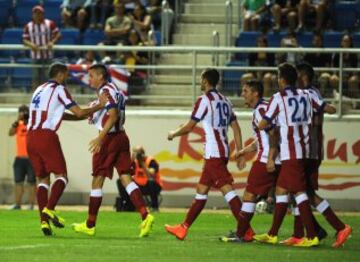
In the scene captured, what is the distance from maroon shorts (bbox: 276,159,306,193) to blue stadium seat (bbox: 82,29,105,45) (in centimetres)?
1287

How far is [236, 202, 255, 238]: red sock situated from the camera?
17047 millimetres

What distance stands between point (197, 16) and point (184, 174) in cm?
524

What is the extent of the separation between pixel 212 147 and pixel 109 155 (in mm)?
1372

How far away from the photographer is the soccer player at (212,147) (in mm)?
17484

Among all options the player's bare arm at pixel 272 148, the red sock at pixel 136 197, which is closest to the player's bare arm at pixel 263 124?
the player's bare arm at pixel 272 148

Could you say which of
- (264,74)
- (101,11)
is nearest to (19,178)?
(264,74)

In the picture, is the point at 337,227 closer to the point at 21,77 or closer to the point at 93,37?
the point at 21,77

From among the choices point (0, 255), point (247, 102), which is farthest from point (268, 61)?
point (0, 255)

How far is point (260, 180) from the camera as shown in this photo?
1708cm

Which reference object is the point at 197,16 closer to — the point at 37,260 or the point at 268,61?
the point at 268,61

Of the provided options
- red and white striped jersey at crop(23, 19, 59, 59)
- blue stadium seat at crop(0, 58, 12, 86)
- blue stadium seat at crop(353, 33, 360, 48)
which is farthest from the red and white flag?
blue stadium seat at crop(353, 33, 360, 48)

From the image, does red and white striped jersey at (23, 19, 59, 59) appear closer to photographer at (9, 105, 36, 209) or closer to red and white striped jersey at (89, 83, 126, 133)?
photographer at (9, 105, 36, 209)

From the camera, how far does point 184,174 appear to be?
84.7ft

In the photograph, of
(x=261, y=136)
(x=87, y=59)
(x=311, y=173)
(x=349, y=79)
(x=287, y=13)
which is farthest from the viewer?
(x=287, y=13)
